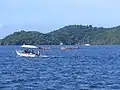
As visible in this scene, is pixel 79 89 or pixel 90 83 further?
pixel 90 83

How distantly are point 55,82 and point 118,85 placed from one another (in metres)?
8.92

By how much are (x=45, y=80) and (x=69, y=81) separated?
12.0 ft

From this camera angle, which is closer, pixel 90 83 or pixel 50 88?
pixel 50 88

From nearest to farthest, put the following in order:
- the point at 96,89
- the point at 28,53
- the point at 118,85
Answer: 1. the point at 96,89
2. the point at 118,85
3. the point at 28,53

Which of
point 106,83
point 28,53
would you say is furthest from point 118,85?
point 28,53

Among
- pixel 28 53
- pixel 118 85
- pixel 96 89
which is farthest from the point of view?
pixel 28 53

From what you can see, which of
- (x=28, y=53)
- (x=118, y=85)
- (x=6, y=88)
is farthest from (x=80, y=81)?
(x=28, y=53)

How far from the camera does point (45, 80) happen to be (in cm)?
5972

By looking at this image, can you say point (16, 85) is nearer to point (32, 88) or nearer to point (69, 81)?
point (32, 88)

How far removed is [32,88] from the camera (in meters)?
50.9

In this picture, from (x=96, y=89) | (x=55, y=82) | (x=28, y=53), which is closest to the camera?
(x=96, y=89)

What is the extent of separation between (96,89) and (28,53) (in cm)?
8543

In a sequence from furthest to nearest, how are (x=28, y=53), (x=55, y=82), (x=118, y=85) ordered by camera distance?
(x=28, y=53) → (x=55, y=82) → (x=118, y=85)

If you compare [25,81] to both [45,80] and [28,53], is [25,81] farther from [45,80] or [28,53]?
[28,53]
